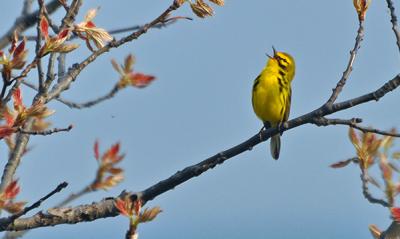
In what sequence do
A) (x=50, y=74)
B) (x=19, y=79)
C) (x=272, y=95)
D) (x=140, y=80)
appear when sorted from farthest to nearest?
(x=272, y=95)
(x=140, y=80)
(x=50, y=74)
(x=19, y=79)

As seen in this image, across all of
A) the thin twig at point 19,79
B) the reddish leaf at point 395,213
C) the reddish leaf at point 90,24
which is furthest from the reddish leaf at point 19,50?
the reddish leaf at point 395,213

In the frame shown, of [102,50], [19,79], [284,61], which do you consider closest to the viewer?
[19,79]

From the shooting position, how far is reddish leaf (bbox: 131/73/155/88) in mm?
2875

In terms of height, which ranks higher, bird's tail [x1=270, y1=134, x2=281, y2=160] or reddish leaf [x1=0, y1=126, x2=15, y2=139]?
bird's tail [x1=270, y1=134, x2=281, y2=160]

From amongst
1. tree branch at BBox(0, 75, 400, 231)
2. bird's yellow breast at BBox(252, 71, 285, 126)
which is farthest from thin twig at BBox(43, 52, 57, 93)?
bird's yellow breast at BBox(252, 71, 285, 126)

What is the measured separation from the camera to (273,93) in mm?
6883

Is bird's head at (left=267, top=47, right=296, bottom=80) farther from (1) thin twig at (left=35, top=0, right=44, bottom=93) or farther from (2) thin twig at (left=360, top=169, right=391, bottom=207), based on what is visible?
(1) thin twig at (left=35, top=0, right=44, bottom=93)

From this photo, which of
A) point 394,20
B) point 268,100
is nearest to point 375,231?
point 394,20

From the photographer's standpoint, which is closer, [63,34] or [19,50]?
[19,50]

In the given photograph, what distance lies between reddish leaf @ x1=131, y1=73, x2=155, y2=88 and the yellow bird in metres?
4.05

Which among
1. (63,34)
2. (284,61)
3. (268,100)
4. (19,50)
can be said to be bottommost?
(19,50)

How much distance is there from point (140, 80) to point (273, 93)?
162 inches

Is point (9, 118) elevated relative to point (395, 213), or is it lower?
elevated

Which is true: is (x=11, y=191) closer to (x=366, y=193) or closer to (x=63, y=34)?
(x=63, y=34)
